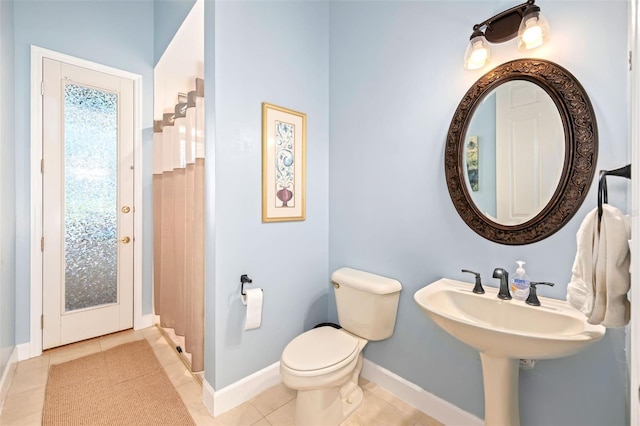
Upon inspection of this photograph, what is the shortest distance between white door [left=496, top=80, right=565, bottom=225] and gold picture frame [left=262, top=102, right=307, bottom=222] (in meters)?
1.22

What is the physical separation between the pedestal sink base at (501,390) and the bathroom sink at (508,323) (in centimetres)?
12

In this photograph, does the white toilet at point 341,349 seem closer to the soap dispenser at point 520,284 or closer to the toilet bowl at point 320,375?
the toilet bowl at point 320,375

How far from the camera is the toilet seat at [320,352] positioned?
1374mm

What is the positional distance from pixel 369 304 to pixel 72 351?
2.50 m

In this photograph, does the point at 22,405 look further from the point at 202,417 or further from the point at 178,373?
the point at 202,417

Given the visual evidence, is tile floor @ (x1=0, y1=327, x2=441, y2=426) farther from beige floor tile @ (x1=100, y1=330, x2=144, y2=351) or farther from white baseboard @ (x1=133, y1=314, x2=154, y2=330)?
white baseboard @ (x1=133, y1=314, x2=154, y2=330)

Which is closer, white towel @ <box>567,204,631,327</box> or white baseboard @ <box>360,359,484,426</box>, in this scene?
white towel @ <box>567,204,631,327</box>

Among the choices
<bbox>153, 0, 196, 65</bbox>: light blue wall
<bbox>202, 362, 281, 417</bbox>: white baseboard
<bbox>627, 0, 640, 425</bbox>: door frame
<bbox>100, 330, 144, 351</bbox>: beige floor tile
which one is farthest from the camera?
<bbox>100, 330, 144, 351</bbox>: beige floor tile

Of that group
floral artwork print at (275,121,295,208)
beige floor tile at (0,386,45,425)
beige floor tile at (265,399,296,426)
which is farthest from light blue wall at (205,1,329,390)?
beige floor tile at (0,386,45,425)

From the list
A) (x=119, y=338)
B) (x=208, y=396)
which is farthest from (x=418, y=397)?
(x=119, y=338)

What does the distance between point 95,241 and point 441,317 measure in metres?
2.86

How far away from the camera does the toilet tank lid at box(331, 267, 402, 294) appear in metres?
1.66

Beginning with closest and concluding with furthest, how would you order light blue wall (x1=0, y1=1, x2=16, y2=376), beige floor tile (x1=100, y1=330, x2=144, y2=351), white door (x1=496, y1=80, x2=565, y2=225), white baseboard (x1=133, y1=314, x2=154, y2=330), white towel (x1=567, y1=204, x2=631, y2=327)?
white towel (x1=567, y1=204, x2=631, y2=327) < white door (x1=496, y1=80, x2=565, y2=225) < light blue wall (x1=0, y1=1, x2=16, y2=376) < beige floor tile (x1=100, y1=330, x2=144, y2=351) < white baseboard (x1=133, y1=314, x2=154, y2=330)

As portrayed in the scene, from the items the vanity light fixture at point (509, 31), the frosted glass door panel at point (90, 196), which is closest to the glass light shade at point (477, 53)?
the vanity light fixture at point (509, 31)
